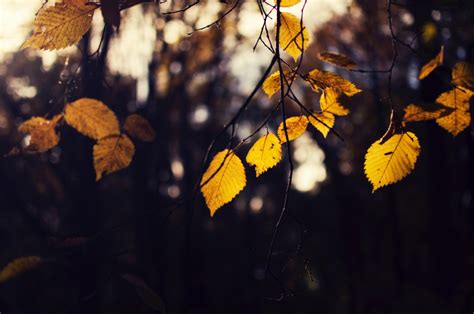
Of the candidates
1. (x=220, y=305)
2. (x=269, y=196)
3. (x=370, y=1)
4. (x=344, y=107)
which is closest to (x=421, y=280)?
(x=220, y=305)

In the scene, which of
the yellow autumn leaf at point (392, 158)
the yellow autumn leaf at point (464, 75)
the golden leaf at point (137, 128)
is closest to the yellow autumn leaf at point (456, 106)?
the yellow autumn leaf at point (464, 75)

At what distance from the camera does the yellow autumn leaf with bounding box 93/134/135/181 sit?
3.47 ft

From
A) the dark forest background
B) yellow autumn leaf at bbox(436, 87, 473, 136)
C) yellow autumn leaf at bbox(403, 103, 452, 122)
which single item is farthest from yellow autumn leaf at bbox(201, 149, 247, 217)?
Result: yellow autumn leaf at bbox(436, 87, 473, 136)

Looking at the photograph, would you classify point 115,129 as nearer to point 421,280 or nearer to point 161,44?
point 161,44

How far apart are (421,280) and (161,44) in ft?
28.7

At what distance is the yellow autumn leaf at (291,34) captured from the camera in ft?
3.07

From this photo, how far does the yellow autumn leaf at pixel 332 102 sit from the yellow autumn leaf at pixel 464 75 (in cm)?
23

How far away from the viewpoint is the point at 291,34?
37.3 inches

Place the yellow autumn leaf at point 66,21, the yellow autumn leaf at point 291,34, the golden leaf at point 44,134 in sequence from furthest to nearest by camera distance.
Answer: the golden leaf at point 44,134 < the yellow autumn leaf at point 291,34 < the yellow autumn leaf at point 66,21

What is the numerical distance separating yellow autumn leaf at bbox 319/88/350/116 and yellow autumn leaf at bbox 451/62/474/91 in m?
0.23

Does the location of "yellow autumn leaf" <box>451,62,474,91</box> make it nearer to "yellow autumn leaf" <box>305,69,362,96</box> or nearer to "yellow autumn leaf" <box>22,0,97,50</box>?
"yellow autumn leaf" <box>305,69,362,96</box>

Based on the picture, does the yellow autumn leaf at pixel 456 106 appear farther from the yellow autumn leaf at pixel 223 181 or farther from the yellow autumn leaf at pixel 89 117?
the yellow autumn leaf at pixel 89 117

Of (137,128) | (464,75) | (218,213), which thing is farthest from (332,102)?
(218,213)

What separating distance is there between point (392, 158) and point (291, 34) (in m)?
0.33
